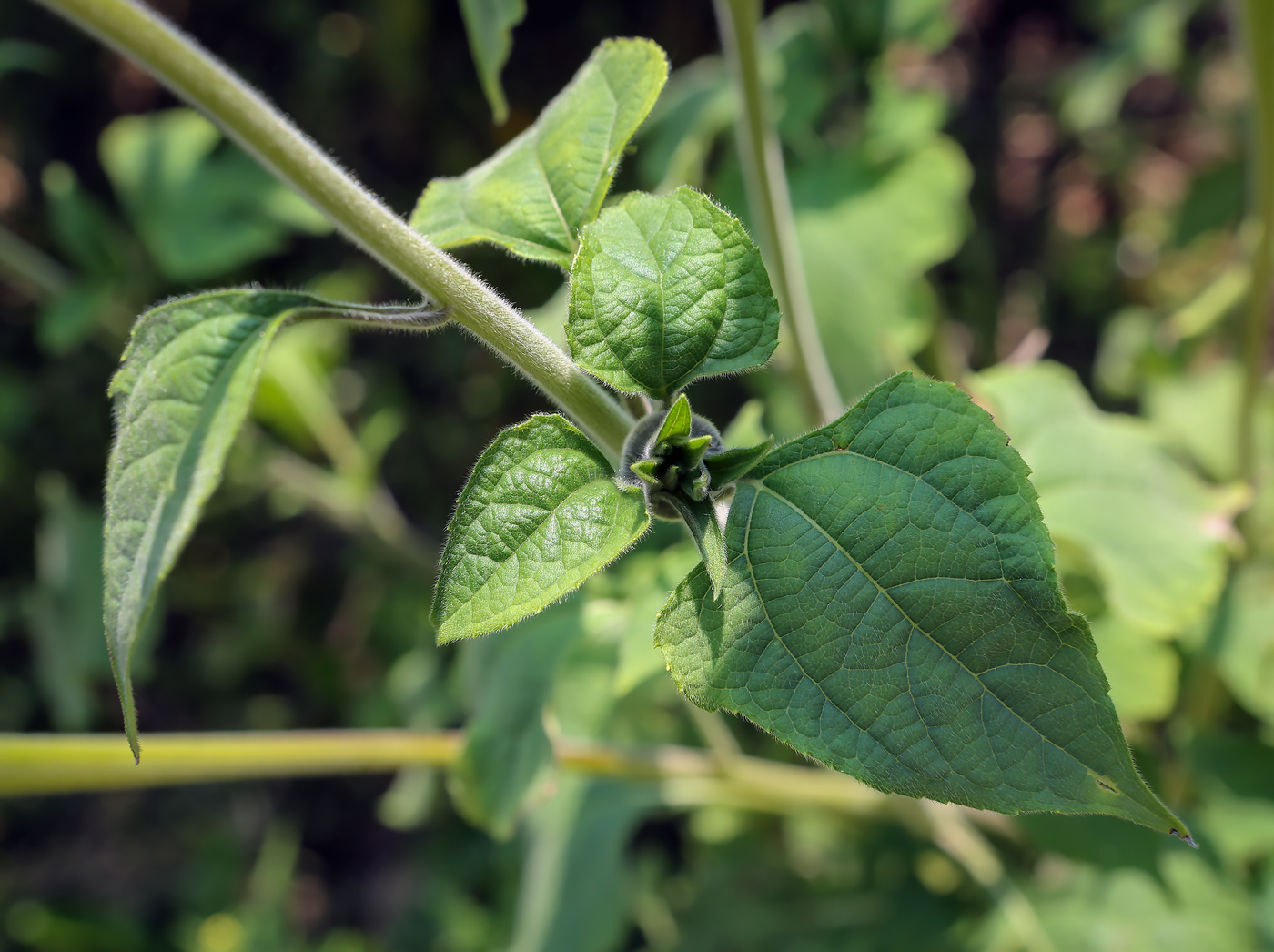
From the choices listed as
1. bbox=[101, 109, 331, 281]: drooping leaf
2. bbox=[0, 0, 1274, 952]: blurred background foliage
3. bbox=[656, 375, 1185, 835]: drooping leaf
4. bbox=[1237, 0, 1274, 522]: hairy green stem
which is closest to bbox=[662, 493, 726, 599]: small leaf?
bbox=[656, 375, 1185, 835]: drooping leaf

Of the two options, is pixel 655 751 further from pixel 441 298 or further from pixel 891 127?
pixel 891 127

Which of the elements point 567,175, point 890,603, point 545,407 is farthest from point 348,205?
point 545,407

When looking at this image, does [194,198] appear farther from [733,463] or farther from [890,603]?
[890,603]

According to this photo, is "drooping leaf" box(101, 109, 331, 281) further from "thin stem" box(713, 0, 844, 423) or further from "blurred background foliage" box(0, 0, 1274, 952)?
"thin stem" box(713, 0, 844, 423)

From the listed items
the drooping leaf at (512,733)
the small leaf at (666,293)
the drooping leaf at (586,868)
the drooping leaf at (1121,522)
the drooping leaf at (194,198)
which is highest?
the small leaf at (666,293)

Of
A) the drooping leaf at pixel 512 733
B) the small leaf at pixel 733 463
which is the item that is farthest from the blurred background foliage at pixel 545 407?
the small leaf at pixel 733 463

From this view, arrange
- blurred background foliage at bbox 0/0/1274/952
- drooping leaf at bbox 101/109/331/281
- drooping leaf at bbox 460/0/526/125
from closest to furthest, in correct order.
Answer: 1. drooping leaf at bbox 460/0/526/125
2. blurred background foliage at bbox 0/0/1274/952
3. drooping leaf at bbox 101/109/331/281

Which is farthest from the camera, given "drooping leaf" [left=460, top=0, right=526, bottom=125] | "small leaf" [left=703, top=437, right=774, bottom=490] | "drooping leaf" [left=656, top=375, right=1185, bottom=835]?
"drooping leaf" [left=460, top=0, right=526, bottom=125]

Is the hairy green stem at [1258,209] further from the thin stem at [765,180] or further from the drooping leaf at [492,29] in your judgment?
the drooping leaf at [492,29]
